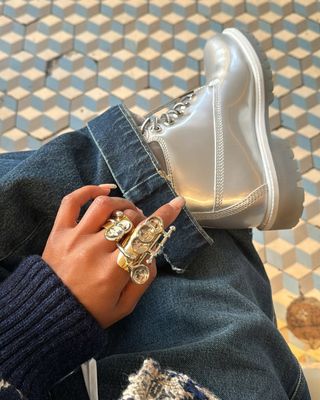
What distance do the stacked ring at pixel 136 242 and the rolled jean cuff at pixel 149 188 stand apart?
8 cm

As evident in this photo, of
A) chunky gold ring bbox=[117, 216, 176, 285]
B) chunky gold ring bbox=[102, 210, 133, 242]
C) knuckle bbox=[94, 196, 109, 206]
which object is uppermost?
knuckle bbox=[94, 196, 109, 206]

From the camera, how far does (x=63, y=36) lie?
974 millimetres

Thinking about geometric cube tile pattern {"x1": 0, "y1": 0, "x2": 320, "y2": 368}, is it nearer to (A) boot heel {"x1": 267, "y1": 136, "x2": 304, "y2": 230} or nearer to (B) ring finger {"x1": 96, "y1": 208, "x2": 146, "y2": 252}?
(A) boot heel {"x1": 267, "y1": 136, "x2": 304, "y2": 230}

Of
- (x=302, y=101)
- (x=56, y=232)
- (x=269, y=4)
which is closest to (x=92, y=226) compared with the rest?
(x=56, y=232)

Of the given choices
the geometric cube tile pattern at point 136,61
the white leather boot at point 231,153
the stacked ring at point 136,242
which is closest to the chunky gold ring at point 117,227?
the stacked ring at point 136,242

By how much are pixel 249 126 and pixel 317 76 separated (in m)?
0.41

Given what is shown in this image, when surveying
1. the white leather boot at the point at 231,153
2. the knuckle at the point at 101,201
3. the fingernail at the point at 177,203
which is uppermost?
the knuckle at the point at 101,201

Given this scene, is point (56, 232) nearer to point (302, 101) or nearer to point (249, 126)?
point (249, 126)

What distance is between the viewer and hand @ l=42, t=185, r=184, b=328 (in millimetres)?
423

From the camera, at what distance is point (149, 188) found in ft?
1.72

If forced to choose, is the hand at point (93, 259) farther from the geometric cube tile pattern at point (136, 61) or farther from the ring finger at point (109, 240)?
the geometric cube tile pattern at point (136, 61)

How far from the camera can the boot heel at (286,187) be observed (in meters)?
0.56

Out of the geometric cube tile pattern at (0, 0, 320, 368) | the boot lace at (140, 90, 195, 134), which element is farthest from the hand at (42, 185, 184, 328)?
the geometric cube tile pattern at (0, 0, 320, 368)

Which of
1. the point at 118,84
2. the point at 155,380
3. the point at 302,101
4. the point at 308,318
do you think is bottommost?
the point at 308,318
